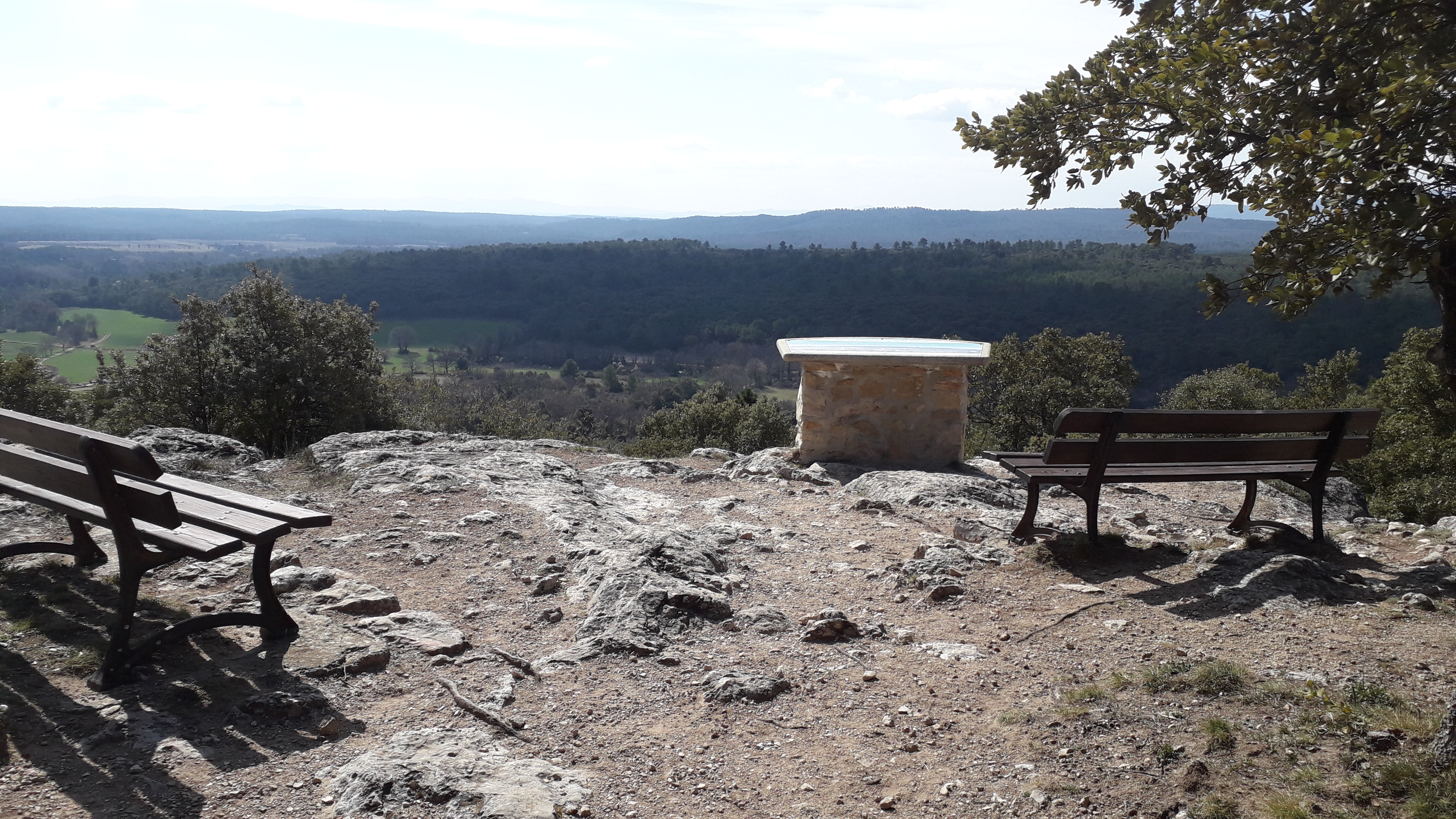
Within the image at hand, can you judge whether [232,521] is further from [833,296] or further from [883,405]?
[833,296]

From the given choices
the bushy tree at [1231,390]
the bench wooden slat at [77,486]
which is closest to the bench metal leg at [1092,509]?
the bench wooden slat at [77,486]

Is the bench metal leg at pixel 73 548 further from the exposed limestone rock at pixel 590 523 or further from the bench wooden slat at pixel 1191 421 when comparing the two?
the bench wooden slat at pixel 1191 421

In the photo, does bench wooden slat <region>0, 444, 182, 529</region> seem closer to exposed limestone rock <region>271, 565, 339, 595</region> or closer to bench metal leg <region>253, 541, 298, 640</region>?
bench metal leg <region>253, 541, 298, 640</region>

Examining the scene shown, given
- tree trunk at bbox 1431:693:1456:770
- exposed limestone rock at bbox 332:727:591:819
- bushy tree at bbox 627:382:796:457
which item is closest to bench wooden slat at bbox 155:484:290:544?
exposed limestone rock at bbox 332:727:591:819

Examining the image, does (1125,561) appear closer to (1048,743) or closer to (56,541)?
(1048,743)

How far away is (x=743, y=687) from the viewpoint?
11.4 feet

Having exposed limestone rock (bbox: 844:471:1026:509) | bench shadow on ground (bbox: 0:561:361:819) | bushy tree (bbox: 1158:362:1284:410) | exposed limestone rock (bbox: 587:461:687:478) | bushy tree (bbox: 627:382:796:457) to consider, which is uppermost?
bench shadow on ground (bbox: 0:561:361:819)

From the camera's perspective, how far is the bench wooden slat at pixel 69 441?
3207 millimetres

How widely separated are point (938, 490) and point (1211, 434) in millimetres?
2281

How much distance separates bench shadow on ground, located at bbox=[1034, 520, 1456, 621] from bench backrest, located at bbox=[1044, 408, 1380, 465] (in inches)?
19.4

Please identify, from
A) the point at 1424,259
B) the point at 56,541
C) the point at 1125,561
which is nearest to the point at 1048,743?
the point at 1424,259

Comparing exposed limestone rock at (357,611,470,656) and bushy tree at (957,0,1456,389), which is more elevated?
bushy tree at (957,0,1456,389)

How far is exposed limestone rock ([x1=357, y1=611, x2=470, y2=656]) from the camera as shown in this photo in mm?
3782

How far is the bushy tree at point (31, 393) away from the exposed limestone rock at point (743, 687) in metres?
17.4
